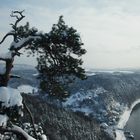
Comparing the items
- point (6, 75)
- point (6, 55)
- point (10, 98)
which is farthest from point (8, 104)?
point (6, 55)

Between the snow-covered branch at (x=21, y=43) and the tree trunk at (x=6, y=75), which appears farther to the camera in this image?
the snow-covered branch at (x=21, y=43)

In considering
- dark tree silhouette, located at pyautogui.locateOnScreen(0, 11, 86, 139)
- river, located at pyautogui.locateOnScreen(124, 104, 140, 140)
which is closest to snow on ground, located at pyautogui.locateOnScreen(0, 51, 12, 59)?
dark tree silhouette, located at pyautogui.locateOnScreen(0, 11, 86, 139)

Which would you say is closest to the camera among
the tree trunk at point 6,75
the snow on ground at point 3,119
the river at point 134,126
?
the snow on ground at point 3,119

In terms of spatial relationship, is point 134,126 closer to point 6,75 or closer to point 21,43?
point 21,43

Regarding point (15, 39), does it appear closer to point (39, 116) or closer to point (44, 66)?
point (44, 66)

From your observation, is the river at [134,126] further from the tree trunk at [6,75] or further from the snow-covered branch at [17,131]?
the tree trunk at [6,75]

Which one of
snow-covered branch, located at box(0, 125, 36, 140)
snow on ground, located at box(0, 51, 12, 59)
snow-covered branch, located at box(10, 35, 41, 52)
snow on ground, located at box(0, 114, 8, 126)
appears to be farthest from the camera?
snow-covered branch, located at box(10, 35, 41, 52)

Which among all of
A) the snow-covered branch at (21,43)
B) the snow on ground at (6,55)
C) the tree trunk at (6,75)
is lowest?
the tree trunk at (6,75)

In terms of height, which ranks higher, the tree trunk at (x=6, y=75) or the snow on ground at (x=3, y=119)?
the tree trunk at (x=6, y=75)

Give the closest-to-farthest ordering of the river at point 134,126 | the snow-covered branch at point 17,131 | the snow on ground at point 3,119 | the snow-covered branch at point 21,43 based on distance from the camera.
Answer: the snow on ground at point 3,119 → the snow-covered branch at point 17,131 → the snow-covered branch at point 21,43 → the river at point 134,126

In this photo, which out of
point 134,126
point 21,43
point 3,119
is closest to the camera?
point 3,119

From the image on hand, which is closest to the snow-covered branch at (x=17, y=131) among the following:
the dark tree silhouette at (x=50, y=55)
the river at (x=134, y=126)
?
the dark tree silhouette at (x=50, y=55)

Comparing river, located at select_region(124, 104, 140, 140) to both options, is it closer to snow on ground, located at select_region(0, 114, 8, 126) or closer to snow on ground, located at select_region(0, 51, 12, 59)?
snow on ground, located at select_region(0, 51, 12, 59)
